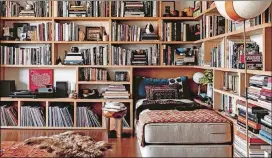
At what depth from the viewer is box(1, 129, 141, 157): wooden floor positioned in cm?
450

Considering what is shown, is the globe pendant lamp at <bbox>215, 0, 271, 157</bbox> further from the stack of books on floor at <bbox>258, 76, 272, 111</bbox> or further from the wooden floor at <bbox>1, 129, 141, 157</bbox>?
the wooden floor at <bbox>1, 129, 141, 157</bbox>

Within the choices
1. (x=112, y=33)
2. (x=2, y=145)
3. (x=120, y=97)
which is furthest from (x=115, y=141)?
(x=112, y=33)

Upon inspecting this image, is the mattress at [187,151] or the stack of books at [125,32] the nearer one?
the mattress at [187,151]

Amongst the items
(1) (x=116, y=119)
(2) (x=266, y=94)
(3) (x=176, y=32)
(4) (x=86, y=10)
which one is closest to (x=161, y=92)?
(1) (x=116, y=119)

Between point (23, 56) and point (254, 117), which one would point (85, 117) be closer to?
point (23, 56)

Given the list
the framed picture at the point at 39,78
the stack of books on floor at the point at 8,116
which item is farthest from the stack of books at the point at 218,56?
the stack of books on floor at the point at 8,116

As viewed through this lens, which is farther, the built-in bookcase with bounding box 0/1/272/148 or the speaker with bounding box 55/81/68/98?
the speaker with bounding box 55/81/68/98

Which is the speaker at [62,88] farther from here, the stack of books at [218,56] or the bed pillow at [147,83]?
the stack of books at [218,56]

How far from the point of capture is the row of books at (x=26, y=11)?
604 cm

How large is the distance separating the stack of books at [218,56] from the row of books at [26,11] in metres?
2.55

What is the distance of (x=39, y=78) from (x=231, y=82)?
10.1 feet

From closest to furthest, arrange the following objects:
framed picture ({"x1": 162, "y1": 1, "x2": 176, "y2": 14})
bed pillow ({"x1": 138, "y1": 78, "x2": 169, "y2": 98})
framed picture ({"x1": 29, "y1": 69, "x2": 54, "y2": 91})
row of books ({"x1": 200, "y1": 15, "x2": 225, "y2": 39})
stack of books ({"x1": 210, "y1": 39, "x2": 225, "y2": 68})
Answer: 1. stack of books ({"x1": 210, "y1": 39, "x2": 225, "y2": 68})
2. row of books ({"x1": 200, "y1": 15, "x2": 225, "y2": 39})
3. bed pillow ({"x1": 138, "y1": 78, "x2": 169, "y2": 98})
4. framed picture ({"x1": 162, "y1": 1, "x2": 176, "y2": 14})
5. framed picture ({"x1": 29, "y1": 69, "x2": 54, "y2": 91})

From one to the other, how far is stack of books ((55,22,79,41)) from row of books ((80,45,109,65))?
0.91 feet

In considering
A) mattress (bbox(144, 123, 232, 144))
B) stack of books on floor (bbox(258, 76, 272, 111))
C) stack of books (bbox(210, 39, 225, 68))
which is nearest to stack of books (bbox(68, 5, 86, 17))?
stack of books (bbox(210, 39, 225, 68))
